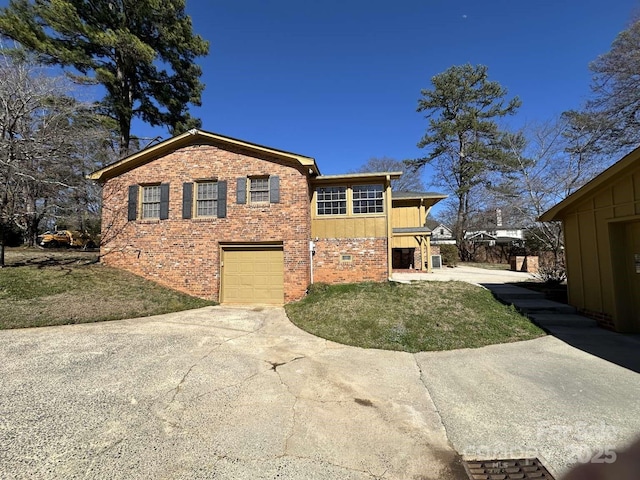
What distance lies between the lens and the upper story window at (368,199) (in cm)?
1008

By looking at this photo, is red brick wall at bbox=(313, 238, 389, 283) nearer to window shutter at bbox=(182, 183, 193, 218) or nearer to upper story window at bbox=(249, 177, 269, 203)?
upper story window at bbox=(249, 177, 269, 203)

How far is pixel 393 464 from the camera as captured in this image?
7.80 feet

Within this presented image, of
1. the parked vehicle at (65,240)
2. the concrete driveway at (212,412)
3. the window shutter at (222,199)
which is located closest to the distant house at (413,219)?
the window shutter at (222,199)

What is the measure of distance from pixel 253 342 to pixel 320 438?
131 inches

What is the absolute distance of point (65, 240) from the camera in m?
20.8

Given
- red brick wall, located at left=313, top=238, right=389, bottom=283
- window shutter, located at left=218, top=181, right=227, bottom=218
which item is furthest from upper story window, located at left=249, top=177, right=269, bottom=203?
red brick wall, located at left=313, top=238, right=389, bottom=283

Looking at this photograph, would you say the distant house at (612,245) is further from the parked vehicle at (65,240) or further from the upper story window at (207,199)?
the parked vehicle at (65,240)

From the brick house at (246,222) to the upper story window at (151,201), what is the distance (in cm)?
4

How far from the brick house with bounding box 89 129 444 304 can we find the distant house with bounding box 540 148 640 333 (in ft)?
16.1

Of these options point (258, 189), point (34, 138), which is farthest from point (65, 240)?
point (258, 189)

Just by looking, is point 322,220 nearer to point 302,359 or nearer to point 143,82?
point 302,359

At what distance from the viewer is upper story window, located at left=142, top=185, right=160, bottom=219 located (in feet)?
34.9

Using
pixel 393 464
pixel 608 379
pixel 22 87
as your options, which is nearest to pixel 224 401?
pixel 393 464

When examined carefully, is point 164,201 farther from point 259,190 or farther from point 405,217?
point 405,217
